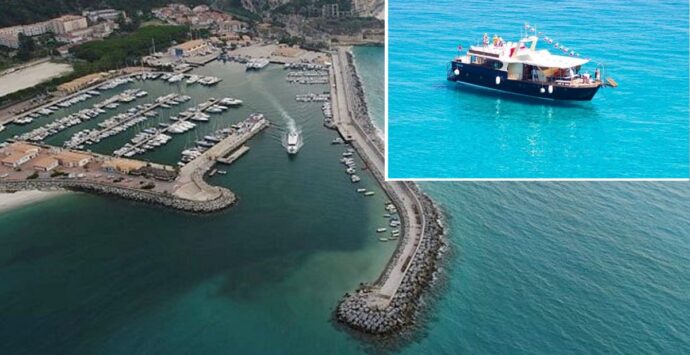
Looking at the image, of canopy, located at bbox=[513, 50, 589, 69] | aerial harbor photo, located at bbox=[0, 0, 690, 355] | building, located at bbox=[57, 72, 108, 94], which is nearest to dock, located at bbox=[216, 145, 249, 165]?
aerial harbor photo, located at bbox=[0, 0, 690, 355]

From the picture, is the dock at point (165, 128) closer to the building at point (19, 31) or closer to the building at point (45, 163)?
the building at point (45, 163)

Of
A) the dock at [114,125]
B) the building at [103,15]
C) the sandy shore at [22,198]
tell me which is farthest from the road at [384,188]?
the building at [103,15]

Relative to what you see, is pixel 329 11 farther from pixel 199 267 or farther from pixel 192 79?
pixel 199 267

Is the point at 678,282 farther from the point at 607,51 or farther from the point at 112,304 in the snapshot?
the point at 112,304

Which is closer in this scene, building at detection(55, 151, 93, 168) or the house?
building at detection(55, 151, 93, 168)

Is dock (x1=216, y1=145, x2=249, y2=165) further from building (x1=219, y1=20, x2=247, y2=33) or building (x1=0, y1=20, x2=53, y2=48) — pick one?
building (x1=219, y1=20, x2=247, y2=33)

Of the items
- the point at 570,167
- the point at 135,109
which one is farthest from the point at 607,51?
the point at 135,109
